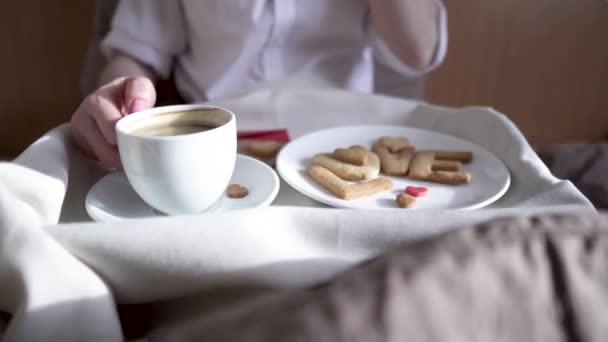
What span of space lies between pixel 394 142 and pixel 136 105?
24 cm

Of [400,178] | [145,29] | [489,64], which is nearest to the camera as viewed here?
[400,178]

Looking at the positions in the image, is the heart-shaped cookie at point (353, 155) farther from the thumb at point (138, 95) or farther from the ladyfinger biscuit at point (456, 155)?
the thumb at point (138, 95)

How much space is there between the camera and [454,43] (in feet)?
3.62

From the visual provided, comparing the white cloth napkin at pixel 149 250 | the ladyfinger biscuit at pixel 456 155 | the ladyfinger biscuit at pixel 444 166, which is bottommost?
the ladyfinger biscuit at pixel 456 155

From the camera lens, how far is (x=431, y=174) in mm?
447

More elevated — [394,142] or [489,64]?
[394,142]

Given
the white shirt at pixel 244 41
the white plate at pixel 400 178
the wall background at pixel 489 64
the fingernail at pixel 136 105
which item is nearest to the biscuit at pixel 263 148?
the white plate at pixel 400 178

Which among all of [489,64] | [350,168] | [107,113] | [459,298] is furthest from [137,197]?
[489,64]

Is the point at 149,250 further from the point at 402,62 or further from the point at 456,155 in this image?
the point at 402,62

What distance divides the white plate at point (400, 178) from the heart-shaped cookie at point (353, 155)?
0.02 meters

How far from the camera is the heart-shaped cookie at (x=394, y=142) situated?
1.62ft

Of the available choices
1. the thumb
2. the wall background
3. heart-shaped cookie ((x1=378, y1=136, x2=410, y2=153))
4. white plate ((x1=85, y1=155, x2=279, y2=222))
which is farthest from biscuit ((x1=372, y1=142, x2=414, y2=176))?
the wall background

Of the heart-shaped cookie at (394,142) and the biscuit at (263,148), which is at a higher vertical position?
the heart-shaped cookie at (394,142)

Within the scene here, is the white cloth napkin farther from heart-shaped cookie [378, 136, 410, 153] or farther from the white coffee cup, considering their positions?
heart-shaped cookie [378, 136, 410, 153]
